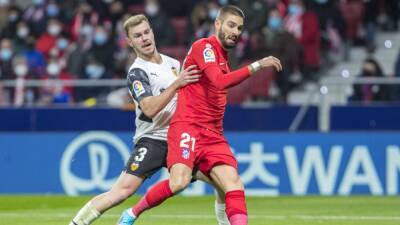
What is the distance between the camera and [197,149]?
11328 millimetres

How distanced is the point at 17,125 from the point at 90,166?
2732 millimetres

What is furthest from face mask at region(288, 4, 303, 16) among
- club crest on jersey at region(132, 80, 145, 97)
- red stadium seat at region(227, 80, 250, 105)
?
club crest on jersey at region(132, 80, 145, 97)

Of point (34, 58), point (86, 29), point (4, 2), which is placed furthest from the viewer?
point (4, 2)

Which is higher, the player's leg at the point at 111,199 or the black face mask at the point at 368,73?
the black face mask at the point at 368,73

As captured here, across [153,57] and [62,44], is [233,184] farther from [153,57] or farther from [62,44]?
[62,44]

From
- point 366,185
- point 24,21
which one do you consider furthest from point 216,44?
point 24,21

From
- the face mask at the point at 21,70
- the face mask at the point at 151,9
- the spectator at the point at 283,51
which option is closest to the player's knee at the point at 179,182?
the spectator at the point at 283,51

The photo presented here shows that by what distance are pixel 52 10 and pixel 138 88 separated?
1669 cm

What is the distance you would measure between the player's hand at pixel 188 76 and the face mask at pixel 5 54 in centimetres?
1532

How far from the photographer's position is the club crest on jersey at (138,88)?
38.2ft

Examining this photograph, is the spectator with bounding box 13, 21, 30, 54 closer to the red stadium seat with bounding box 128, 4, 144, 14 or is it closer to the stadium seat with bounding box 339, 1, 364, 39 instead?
the red stadium seat with bounding box 128, 4, 144, 14

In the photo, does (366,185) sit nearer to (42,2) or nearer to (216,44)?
(216,44)

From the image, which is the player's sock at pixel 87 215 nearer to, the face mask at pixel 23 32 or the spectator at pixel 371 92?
the spectator at pixel 371 92

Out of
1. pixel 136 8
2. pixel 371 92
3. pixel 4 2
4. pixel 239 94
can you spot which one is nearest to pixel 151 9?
pixel 136 8
